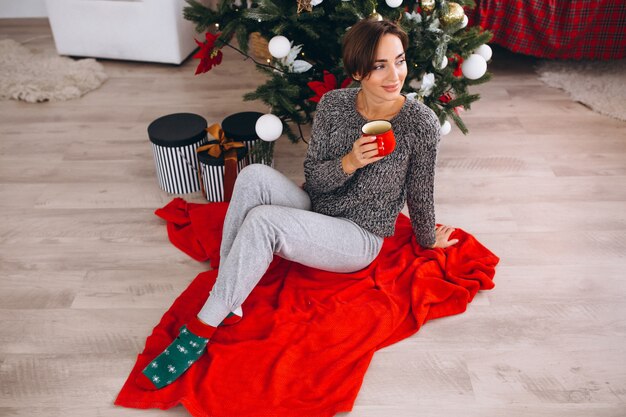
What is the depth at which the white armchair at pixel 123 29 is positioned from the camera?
9.43 feet

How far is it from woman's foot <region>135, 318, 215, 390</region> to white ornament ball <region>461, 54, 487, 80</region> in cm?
119

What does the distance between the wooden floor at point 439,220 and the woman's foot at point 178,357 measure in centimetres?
8

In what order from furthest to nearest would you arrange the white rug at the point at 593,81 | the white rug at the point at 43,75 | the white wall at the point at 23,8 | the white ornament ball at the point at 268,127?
1. the white wall at the point at 23,8
2. the white rug at the point at 43,75
3. the white rug at the point at 593,81
4. the white ornament ball at the point at 268,127

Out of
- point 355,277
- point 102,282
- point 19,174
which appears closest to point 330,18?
point 355,277

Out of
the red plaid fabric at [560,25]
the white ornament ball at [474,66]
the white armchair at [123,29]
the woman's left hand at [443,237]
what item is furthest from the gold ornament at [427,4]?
the white armchair at [123,29]

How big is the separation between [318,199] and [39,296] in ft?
2.94

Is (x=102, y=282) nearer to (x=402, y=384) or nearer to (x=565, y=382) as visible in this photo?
(x=402, y=384)

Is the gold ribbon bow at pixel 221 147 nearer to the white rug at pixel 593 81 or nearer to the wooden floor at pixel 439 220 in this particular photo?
the wooden floor at pixel 439 220

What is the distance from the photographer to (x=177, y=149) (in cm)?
198

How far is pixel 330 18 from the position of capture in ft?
5.88

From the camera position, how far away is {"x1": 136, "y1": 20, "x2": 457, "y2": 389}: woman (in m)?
1.33

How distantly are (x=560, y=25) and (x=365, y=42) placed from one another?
75.4 inches

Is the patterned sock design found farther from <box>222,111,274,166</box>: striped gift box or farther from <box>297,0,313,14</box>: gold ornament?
<box>297,0,313,14</box>: gold ornament

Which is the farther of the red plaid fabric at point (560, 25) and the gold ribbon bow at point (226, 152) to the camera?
the red plaid fabric at point (560, 25)
